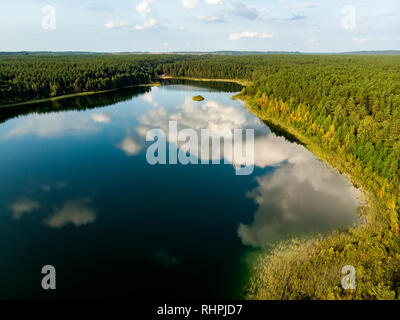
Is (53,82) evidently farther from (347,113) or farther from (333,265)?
(333,265)

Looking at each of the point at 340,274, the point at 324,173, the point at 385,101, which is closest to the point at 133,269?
the point at 340,274

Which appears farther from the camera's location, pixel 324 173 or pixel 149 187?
pixel 324 173

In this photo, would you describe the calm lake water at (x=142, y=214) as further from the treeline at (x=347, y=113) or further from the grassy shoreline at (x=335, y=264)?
the treeline at (x=347, y=113)

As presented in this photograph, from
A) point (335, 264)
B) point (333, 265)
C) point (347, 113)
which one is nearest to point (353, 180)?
point (347, 113)

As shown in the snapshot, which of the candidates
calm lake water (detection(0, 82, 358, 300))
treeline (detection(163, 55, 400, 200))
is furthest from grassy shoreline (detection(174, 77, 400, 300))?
treeline (detection(163, 55, 400, 200))

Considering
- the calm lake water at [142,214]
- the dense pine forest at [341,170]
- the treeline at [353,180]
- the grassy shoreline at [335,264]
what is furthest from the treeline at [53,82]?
the grassy shoreline at [335,264]

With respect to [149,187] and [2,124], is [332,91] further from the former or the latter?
[2,124]
